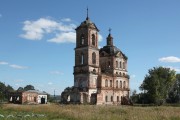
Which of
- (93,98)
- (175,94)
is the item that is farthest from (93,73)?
(175,94)

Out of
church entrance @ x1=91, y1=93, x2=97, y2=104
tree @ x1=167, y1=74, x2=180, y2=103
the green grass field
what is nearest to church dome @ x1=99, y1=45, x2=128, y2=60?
church entrance @ x1=91, y1=93, x2=97, y2=104

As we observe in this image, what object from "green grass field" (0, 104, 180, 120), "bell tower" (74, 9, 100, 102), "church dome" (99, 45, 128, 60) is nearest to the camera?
"green grass field" (0, 104, 180, 120)

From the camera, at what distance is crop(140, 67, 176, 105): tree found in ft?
185

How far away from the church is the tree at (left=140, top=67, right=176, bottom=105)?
15.1 feet

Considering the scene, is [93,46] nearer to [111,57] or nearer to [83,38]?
[83,38]

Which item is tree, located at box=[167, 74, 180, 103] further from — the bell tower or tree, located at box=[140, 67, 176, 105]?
the bell tower

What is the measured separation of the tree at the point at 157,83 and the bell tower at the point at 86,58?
985cm

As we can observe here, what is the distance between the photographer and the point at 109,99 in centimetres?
5691

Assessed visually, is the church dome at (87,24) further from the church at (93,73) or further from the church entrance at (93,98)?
the church entrance at (93,98)

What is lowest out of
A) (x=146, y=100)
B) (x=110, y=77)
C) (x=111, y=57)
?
(x=146, y=100)

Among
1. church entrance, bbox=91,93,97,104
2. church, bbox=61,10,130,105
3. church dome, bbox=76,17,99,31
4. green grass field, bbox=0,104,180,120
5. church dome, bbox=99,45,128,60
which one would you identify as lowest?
green grass field, bbox=0,104,180,120

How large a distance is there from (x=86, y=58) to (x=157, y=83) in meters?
13.5

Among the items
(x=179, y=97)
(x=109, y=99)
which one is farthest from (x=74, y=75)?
(x=179, y=97)

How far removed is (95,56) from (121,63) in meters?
9.13
